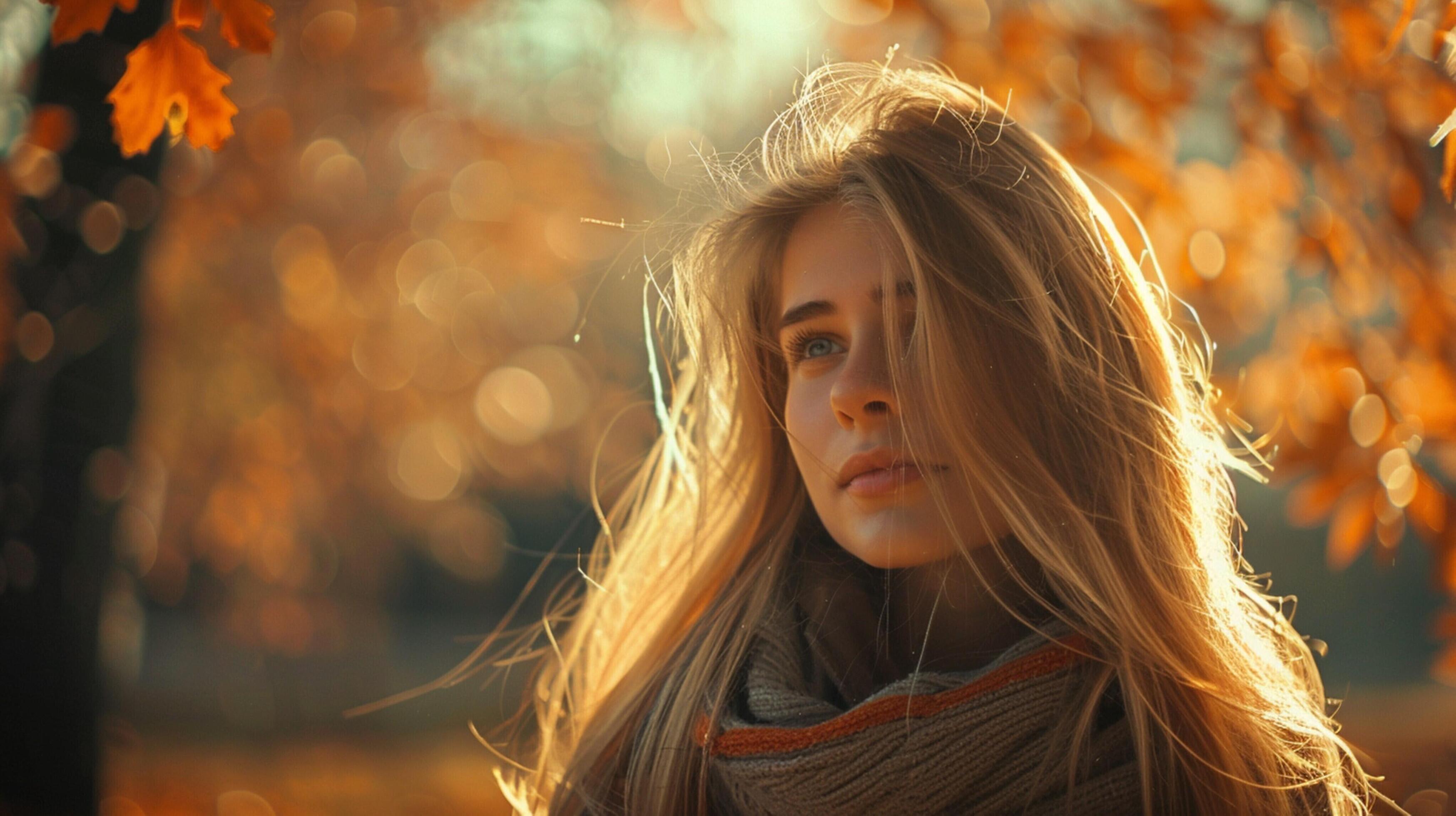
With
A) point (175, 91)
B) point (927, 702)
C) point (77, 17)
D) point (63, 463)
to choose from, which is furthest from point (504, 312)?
point (927, 702)

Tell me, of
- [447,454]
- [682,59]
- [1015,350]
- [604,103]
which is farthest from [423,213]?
[1015,350]

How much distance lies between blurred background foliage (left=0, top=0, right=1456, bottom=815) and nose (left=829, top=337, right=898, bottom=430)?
488mm

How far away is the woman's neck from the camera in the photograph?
5.19 feet

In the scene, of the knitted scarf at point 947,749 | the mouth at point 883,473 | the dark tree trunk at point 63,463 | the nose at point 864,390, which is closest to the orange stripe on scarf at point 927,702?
the knitted scarf at point 947,749

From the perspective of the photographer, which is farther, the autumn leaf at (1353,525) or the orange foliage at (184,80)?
the autumn leaf at (1353,525)

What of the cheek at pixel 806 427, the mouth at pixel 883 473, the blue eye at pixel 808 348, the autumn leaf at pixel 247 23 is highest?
the autumn leaf at pixel 247 23

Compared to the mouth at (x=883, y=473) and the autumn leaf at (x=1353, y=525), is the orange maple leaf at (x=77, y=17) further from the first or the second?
the autumn leaf at (x=1353, y=525)

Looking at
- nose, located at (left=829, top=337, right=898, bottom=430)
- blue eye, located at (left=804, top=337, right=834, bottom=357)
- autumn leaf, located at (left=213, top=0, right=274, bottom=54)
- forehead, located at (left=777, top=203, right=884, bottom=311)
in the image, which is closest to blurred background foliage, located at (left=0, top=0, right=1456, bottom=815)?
forehead, located at (left=777, top=203, right=884, bottom=311)

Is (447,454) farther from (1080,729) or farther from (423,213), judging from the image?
(1080,729)

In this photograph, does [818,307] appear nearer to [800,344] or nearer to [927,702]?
[800,344]

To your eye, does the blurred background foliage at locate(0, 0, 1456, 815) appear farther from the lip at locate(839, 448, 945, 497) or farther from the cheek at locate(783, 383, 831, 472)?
the lip at locate(839, 448, 945, 497)

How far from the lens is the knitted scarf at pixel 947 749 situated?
139 centimetres

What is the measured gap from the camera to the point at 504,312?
6.94 meters

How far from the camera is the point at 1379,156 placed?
211 cm
